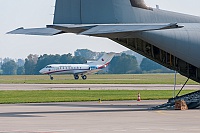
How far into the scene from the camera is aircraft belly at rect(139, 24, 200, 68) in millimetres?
38906

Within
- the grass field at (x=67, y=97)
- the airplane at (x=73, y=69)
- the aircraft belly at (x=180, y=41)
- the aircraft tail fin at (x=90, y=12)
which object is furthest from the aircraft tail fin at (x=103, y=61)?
the aircraft tail fin at (x=90, y=12)

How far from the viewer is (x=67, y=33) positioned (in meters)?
39.3

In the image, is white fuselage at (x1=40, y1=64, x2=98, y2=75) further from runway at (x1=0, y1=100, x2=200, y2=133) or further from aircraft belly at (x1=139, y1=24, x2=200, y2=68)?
runway at (x1=0, y1=100, x2=200, y2=133)

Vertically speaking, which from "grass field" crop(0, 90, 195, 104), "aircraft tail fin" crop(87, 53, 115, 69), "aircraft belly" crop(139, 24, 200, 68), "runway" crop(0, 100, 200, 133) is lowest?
"runway" crop(0, 100, 200, 133)

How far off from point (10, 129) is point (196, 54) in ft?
53.7

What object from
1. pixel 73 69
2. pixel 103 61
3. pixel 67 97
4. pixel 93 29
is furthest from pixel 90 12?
pixel 103 61

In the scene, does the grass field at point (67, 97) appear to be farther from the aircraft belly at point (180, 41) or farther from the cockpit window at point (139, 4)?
the aircraft belly at point (180, 41)

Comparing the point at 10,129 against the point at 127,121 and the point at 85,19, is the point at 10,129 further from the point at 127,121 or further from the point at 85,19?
the point at 85,19

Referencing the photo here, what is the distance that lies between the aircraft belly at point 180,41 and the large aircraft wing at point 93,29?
1.62 metres

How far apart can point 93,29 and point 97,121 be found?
245 inches

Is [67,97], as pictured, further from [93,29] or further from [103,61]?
[103,61]

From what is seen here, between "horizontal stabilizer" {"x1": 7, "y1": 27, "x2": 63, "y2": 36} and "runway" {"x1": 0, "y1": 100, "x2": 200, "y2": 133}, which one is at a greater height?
"horizontal stabilizer" {"x1": 7, "y1": 27, "x2": 63, "y2": 36}

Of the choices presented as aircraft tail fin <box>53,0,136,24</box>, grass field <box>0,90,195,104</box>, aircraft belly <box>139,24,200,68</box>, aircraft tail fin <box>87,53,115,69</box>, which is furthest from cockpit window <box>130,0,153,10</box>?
aircraft tail fin <box>87,53,115,69</box>

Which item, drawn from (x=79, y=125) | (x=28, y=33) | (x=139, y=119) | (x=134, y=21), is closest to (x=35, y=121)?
(x=79, y=125)
